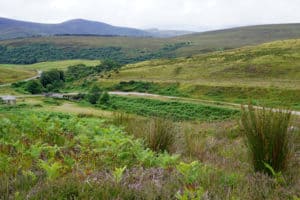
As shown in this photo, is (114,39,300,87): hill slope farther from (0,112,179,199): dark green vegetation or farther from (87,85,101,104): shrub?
(0,112,179,199): dark green vegetation

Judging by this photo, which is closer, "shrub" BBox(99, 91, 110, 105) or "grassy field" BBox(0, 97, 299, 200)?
"grassy field" BBox(0, 97, 299, 200)

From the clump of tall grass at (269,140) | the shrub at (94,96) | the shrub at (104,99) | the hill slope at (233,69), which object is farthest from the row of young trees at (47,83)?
the clump of tall grass at (269,140)

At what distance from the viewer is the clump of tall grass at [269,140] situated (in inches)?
163

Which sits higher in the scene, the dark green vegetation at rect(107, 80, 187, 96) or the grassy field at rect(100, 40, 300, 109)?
the grassy field at rect(100, 40, 300, 109)

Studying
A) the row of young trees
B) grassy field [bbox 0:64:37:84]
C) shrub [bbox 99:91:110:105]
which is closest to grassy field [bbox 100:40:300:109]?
the row of young trees

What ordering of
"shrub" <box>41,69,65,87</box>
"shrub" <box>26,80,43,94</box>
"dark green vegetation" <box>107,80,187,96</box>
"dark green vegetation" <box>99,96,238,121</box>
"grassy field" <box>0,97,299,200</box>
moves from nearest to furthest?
"grassy field" <box>0,97,299,200</box> → "dark green vegetation" <box>99,96,238,121</box> → "dark green vegetation" <box>107,80,187,96</box> → "shrub" <box>26,80,43,94</box> → "shrub" <box>41,69,65,87</box>

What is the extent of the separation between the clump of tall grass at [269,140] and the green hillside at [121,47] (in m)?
130

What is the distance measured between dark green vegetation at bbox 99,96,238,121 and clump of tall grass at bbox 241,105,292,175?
26928 mm

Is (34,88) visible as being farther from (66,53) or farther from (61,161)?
(66,53)

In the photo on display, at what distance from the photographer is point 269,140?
4.14m

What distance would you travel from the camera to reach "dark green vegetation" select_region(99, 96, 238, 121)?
34844 millimetres

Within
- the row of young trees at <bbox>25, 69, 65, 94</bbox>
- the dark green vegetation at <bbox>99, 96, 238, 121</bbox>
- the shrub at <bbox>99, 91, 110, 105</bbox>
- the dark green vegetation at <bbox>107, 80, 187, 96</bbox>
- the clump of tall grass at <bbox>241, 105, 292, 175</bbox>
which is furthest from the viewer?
the row of young trees at <bbox>25, 69, 65, 94</bbox>

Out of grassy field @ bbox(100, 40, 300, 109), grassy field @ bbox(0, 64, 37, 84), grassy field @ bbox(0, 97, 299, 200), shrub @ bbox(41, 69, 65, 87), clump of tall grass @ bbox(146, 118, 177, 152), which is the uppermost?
grassy field @ bbox(0, 97, 299, 200)

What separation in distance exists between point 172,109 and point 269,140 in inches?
1423
